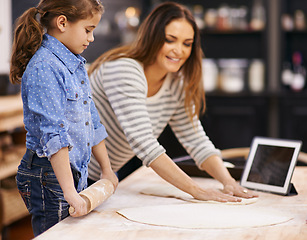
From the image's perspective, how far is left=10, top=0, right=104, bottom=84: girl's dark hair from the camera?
1288 mm

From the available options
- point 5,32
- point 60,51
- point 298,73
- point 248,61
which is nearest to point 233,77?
point 248,61

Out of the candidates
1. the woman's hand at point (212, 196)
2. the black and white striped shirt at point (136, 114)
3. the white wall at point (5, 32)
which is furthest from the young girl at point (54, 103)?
the white wall at point (5, 32)

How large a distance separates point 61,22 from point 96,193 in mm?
470

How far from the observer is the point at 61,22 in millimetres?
1297

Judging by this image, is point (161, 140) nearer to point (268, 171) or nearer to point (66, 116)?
point (268, 171)

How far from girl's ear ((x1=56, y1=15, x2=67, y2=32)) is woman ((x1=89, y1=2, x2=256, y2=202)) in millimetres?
426

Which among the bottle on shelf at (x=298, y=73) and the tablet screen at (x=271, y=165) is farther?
the bottle on shelf at (x=298, y=73)

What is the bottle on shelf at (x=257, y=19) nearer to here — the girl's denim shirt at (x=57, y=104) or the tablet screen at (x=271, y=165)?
the tablet screen at (x=271, y=165)

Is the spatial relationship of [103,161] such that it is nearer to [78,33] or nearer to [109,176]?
[109,176]

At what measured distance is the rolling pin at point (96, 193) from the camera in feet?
4.40

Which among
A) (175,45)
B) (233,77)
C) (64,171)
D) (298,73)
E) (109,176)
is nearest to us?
(64,171)

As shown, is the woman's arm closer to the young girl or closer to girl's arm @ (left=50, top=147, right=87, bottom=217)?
the young girl

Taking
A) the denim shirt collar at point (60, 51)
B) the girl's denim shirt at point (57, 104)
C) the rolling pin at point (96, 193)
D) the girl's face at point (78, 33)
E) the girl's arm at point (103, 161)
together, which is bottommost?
the rolling pin at point (96, 193)

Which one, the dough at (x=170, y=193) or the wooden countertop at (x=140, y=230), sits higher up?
the wooden countertop at (x=140, y=230)
